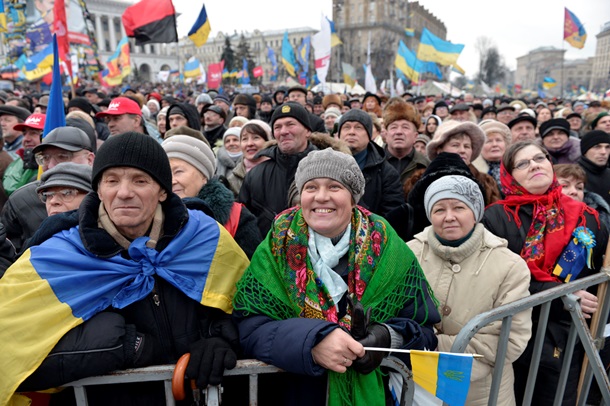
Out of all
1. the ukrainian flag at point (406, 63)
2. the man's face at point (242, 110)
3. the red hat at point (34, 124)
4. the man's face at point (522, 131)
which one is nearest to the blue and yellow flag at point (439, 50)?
the ukrainian flag at point (406, 63)

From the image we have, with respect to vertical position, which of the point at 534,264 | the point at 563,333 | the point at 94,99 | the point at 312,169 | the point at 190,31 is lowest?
the point at 563,333

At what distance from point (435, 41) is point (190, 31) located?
10253 millimetres

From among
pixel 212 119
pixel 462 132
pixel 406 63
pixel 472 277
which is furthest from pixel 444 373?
pixel 406 63

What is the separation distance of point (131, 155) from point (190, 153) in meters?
0.97

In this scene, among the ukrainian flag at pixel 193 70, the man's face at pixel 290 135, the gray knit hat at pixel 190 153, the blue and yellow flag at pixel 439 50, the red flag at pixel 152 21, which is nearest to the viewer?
the gray knit hat at pixel 190 153

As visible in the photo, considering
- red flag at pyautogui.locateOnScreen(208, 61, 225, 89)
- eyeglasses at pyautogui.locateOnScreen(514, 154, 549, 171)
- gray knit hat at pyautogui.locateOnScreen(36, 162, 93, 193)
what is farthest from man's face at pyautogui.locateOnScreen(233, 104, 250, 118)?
red flag at pyautogui.locateOnScreen(208, 61, 225, 89)

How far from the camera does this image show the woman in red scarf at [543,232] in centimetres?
257

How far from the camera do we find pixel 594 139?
4.57 m

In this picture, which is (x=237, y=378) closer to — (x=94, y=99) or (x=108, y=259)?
(x=108, y=259)

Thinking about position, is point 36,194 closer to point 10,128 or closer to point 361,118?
point 361,118

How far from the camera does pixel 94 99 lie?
11.4m

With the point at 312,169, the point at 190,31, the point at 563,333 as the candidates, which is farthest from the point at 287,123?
the point at 190,31

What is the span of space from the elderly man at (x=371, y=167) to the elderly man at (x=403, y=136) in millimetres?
409

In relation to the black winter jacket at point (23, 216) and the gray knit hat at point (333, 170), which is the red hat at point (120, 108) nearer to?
the black winter jacket at point (23, 216)
